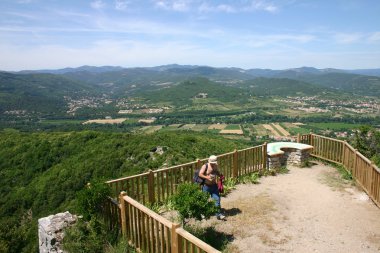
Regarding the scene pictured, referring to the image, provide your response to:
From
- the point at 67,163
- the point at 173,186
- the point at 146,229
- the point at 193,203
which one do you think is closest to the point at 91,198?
the point at 146,229

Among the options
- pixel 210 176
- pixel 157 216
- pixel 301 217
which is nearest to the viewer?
pixel 157 216

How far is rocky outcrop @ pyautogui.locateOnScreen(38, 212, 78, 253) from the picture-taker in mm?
6082

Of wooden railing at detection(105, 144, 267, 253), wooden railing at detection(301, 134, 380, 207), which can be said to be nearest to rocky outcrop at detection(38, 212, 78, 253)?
wooden railing at detection(105, 144, 267, 253)

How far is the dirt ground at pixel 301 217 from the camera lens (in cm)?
651

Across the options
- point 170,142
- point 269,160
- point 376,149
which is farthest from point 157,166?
point 376,149

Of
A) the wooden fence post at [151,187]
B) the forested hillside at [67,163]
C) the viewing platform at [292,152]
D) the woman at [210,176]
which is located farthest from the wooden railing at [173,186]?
the forested hillside at [67,163]

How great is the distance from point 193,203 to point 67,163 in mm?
26624

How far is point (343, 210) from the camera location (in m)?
8.43

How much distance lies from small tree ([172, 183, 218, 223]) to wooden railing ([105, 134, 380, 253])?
2.02 ft

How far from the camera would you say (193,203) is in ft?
20.5

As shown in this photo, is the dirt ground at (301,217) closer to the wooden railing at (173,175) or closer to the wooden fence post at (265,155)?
the wooden railing at (173,175)

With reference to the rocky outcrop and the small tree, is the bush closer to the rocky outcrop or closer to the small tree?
the rocky outcrop

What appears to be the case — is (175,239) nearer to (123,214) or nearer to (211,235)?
(123,214)

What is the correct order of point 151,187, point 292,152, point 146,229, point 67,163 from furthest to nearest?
point 67,163 < point 292,152 < point 151,187 < point 146,229
